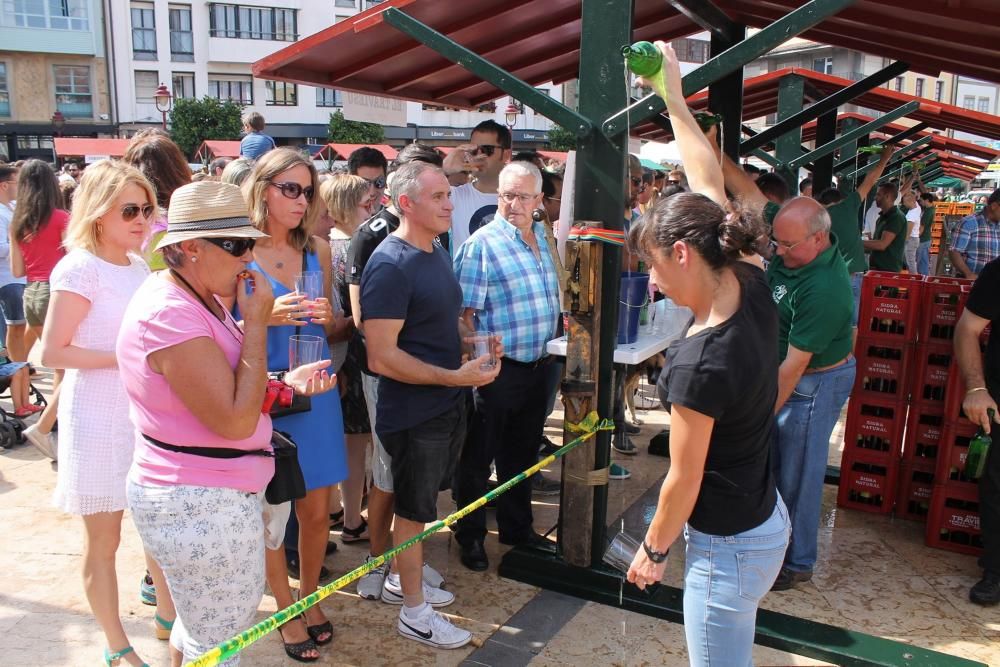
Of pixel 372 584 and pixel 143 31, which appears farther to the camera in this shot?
pixel 143 31

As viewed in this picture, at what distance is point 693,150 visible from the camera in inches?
105

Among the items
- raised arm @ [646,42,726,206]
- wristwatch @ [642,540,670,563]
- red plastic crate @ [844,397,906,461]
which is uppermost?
raised arm @ [646,42,726,206]

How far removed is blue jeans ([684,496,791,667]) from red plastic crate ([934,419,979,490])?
287 cm

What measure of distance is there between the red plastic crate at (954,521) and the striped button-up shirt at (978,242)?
17.5 ft

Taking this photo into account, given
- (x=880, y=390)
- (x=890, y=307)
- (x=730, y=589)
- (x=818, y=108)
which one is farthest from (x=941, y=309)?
(x=730, y=589)

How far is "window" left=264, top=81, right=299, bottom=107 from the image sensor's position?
4278 cm

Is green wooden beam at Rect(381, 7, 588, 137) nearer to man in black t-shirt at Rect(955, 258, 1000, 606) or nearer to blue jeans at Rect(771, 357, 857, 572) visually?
blue jeans at Rect(771, 357, 857, 572)

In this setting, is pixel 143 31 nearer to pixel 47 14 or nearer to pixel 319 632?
pixel 47 14

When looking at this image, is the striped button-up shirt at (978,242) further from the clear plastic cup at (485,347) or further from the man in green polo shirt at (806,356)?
the clear plastic cup at (485,347)

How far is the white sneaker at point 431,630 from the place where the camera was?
337 cm

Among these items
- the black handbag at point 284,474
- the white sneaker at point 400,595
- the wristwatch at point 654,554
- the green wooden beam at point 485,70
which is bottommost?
the white sneaker at point 400,595

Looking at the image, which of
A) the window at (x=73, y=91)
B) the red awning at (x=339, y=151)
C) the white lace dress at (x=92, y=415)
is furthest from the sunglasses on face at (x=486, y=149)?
the window at (x=73, y=91)

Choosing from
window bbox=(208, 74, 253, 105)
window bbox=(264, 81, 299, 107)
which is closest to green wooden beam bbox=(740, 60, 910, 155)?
window bbox=(264, 81, 299, 107)

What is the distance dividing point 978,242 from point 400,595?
26.9ft
